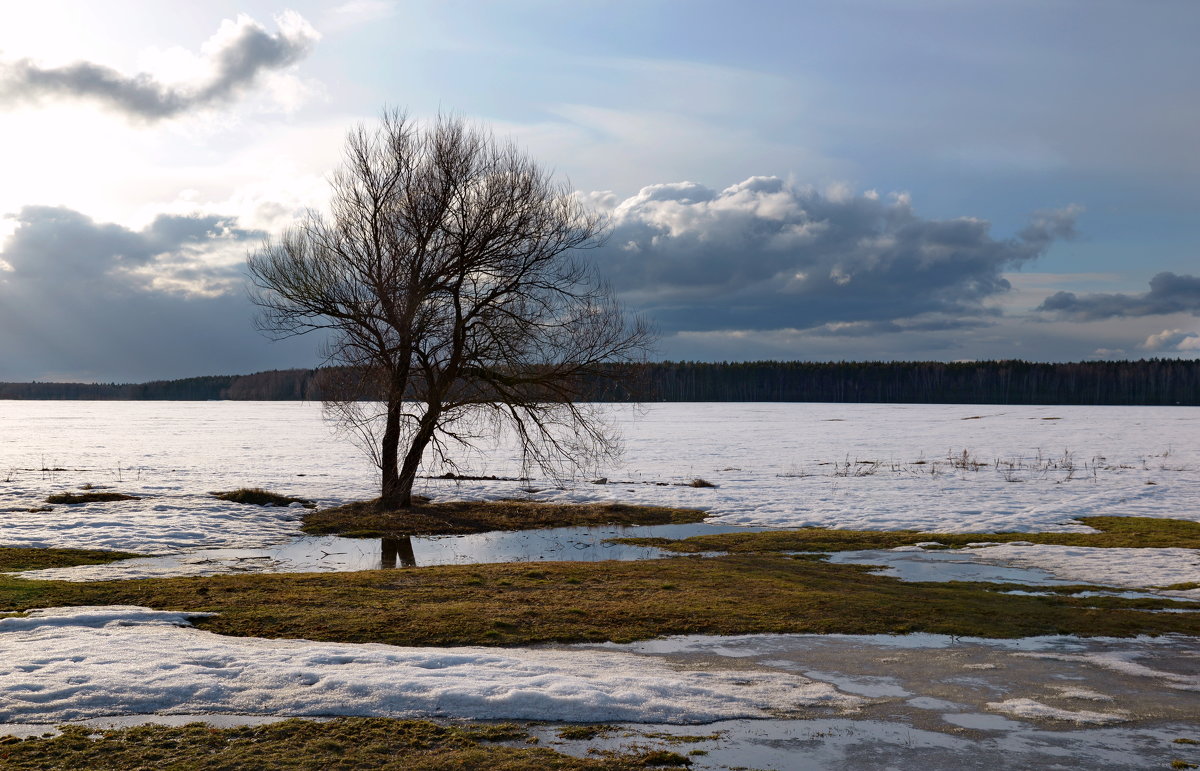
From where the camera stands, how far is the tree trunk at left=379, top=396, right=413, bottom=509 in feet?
76.1

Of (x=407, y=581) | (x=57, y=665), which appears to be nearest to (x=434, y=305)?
(x=407, y=581)

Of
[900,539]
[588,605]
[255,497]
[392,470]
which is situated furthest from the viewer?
[392,470]

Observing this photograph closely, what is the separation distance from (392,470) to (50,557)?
932 centimetres

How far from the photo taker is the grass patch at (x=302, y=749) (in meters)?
5.88

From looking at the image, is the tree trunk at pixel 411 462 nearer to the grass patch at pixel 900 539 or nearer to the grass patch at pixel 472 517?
the grass patch at pixel 472 517

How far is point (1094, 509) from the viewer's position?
22.3 m

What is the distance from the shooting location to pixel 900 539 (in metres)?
18.3

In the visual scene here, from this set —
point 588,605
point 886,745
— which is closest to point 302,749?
point 886,745

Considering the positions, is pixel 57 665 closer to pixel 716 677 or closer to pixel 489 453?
pixel 716 677

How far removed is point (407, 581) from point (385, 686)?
228 inches

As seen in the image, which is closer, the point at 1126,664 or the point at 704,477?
the point at 1126,664

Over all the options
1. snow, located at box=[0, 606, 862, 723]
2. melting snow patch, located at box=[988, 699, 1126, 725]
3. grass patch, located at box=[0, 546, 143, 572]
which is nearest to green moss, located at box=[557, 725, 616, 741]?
snow, located at box=[0, 606, 862, 723]

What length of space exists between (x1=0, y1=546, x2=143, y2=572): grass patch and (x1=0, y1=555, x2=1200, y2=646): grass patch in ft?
6.34

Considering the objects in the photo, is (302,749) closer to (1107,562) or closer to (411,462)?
(1107,562)
